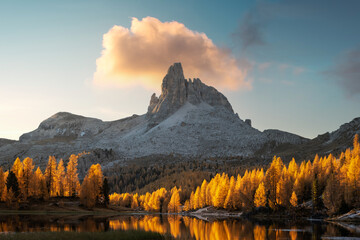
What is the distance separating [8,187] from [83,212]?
25.8 meters

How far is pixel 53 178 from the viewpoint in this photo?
12681 centimetres

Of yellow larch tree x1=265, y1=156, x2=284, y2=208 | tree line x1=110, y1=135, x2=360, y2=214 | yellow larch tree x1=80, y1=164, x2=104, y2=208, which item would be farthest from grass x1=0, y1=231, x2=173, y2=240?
yellow larch tree x1=265, y1=156, x2=284, y2=208

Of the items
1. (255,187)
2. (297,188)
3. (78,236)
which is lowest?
(78,236)

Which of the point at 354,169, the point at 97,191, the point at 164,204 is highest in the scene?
the point at 354,169

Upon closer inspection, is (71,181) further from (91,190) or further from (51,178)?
(91,190)

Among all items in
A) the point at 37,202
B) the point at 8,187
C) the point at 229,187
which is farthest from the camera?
Result: the point at 229,187

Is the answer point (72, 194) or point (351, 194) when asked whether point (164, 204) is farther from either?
point (351, 194)

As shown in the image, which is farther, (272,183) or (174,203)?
(174,203)

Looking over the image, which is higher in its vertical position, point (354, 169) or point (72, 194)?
point (354, 169)

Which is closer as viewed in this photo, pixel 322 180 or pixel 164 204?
pixel 322 180

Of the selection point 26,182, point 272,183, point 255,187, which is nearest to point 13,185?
point 26,182

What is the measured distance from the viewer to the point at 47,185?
123 metres

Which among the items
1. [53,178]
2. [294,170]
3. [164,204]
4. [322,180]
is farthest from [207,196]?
[53,178]

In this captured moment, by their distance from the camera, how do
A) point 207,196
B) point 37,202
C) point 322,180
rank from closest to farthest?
1. point 37,202
2. point 322,180
3. point 207,196
